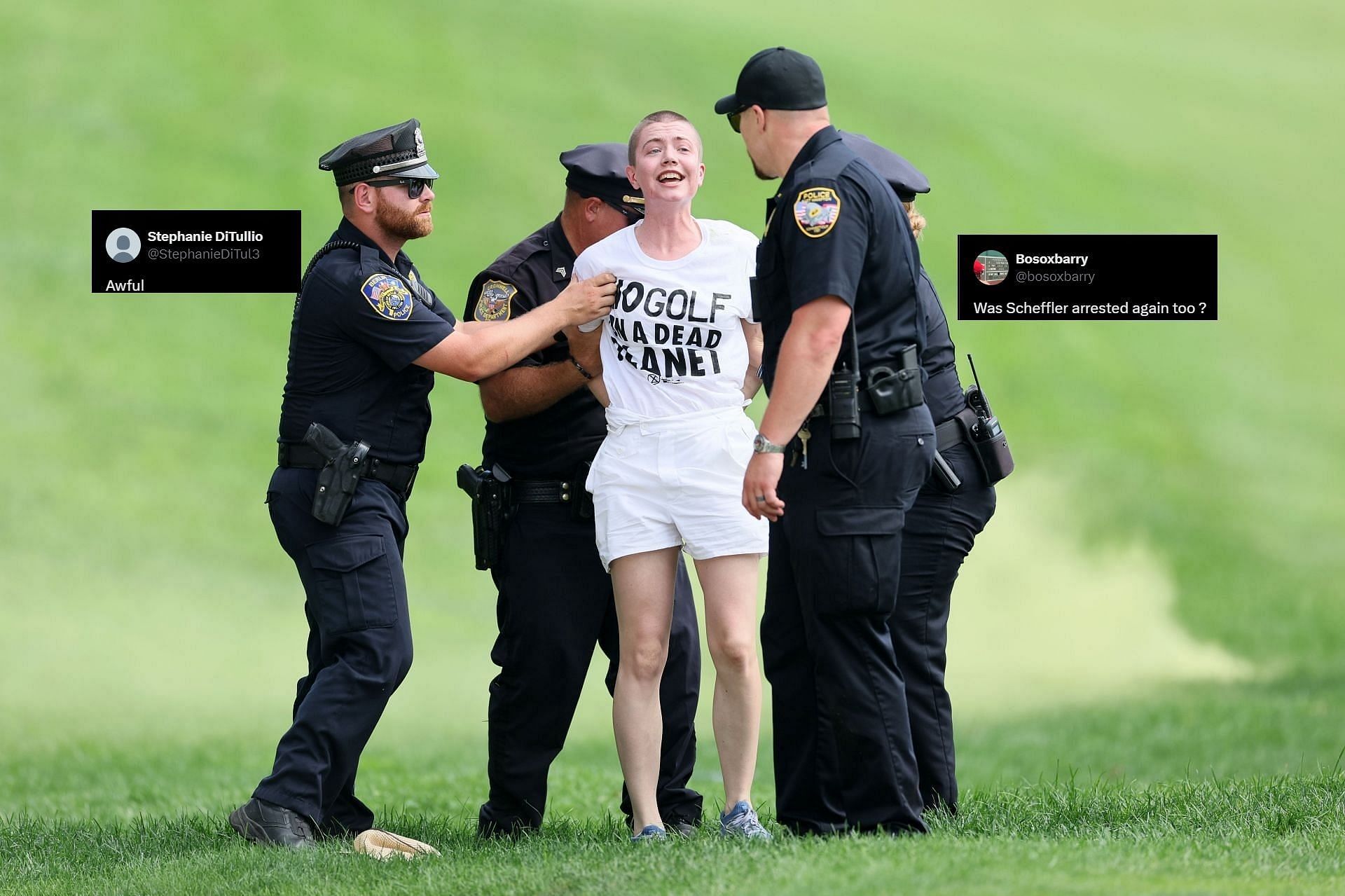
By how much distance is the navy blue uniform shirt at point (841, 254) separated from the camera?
14.9 ft

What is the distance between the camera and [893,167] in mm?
5402

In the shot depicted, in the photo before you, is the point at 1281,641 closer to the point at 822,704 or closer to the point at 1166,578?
the point at 1166,578

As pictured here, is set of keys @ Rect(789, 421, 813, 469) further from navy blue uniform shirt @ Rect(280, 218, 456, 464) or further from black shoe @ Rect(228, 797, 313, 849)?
black shoe @ Rect(228, 797, 313, 849)

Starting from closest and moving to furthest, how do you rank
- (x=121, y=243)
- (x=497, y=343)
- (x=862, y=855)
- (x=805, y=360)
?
(x=862, y=855)
(x=805, y=360)
(x=497, y=343)
(x=121, y=243)

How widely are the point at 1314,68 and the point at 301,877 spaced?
61.4 feet

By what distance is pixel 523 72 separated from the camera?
63.5 feet

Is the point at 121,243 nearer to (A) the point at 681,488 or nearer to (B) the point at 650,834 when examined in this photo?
(A) the point at 681,488

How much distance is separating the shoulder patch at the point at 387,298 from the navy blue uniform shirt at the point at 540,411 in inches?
11.5

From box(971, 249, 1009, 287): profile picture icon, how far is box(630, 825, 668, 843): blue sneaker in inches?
195

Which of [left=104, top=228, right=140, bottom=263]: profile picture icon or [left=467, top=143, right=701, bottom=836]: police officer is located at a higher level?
[left=104, top=228, right=140, bottom=263]: profile picture icon
